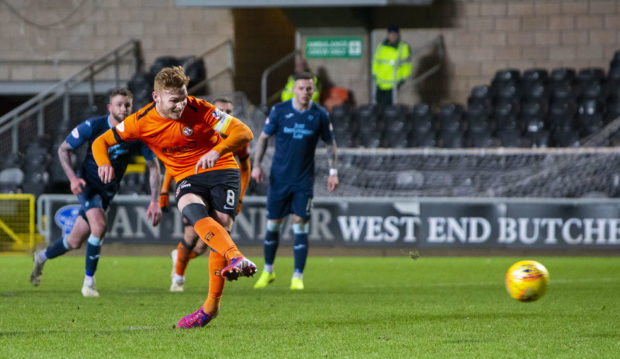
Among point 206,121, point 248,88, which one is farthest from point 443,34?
point 206,121

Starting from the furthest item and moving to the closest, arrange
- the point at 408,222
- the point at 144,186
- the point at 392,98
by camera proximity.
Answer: the point at 392,98
the point at 144,186
the point at 408,222

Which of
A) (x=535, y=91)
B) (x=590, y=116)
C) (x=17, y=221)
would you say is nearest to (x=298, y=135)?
(x=17, y=221)

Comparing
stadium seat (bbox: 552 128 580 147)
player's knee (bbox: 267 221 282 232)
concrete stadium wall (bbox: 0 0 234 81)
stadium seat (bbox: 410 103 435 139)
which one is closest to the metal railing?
concrete stadium wall (bbox: 0 0 234 81)

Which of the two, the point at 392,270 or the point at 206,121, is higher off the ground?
the point at 206,121

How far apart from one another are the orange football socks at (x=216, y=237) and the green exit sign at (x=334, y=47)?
15.3m

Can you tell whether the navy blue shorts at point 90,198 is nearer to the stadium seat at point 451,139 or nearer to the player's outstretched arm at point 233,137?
the player's outstretched arm at point 233,137

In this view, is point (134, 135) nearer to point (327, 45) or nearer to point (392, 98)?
point (392, 98)

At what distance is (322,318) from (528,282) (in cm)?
153

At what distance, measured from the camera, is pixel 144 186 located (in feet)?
53.7

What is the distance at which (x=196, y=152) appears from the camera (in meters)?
6.64

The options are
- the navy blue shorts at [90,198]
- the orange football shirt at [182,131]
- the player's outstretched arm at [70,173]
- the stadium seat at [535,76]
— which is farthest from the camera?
the stadium seat at [535,76]

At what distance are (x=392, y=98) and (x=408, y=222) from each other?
4588mm

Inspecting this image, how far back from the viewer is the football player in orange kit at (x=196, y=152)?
621 centimetres

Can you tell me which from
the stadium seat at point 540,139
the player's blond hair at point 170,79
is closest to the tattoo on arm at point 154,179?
the player's blond hair at point 170,79
